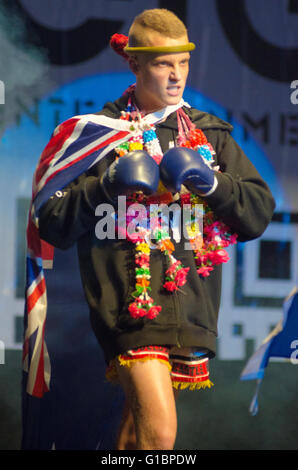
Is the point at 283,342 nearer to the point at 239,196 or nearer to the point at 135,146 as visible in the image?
the point at 239,196

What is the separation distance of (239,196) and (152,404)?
0.68 m

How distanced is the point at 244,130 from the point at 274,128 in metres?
0.16

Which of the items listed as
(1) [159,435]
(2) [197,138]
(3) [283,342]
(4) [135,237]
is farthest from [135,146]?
(3) [283,342]

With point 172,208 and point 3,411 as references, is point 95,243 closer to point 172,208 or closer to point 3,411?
point 172,208

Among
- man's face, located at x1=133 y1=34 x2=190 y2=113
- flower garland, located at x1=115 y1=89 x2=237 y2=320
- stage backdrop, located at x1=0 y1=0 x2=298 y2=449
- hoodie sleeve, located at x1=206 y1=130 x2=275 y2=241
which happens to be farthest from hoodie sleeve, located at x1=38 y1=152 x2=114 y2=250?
stage backdrop, located at x1=0 y1=0 x2=298 y2=449

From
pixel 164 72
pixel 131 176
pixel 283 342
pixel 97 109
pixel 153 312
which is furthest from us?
pixel 97 109

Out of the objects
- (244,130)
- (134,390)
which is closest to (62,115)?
(244,130)

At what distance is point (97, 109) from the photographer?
3.40 m

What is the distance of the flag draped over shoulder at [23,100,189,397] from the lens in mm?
2385

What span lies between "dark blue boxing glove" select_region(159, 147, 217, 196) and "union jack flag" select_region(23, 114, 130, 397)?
0.27m

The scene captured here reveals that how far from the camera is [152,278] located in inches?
89.8

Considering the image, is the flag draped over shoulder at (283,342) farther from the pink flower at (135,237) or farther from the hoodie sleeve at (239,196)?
the pink flower at (135,237)

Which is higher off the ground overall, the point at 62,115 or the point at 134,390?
the point at 62,115

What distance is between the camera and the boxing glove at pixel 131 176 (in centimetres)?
210
